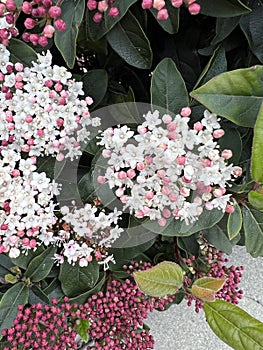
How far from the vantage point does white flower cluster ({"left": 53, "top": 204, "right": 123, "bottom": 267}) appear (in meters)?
0.68

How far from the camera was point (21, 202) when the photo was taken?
63 centimetres

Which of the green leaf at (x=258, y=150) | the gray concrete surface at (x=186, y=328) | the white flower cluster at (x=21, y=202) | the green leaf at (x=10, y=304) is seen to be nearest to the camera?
the green leaf at (x=258, y=150)

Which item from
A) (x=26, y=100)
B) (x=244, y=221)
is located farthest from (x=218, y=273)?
(x=26, y=100)

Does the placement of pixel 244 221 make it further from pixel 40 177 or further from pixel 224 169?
pixel 40 177

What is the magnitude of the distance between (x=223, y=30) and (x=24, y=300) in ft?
1.48

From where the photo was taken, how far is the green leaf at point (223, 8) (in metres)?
0.59

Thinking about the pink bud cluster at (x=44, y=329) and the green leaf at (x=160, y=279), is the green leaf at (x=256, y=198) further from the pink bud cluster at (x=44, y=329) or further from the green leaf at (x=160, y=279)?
the pink bud cluster at (x=44, y=329)

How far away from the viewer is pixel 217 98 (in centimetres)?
57

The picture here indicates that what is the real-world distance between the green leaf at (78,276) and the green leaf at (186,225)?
5.1 inches

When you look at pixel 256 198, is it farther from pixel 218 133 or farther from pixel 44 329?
pixel 44 329

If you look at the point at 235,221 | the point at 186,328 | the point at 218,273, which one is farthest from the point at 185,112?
the point at 186,328

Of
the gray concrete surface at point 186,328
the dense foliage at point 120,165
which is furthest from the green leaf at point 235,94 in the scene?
the gray concrete surface at point 186,328

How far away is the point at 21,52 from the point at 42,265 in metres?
0.29

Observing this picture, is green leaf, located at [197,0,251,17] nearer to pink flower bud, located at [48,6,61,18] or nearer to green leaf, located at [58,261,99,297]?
pink flower bud, located at [48,6,61,18]
